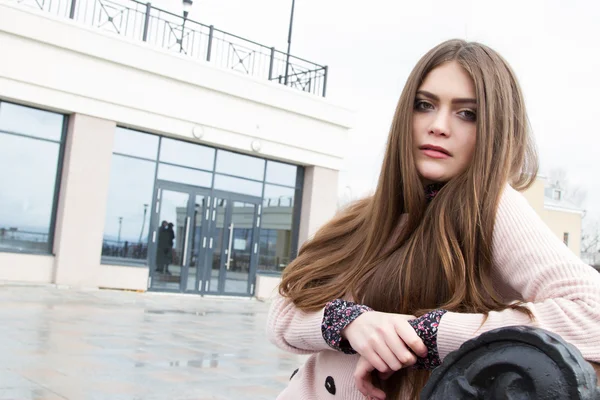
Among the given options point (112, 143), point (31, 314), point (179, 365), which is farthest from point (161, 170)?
point (179, 365)

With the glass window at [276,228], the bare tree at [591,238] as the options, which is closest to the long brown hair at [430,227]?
the glass window at [276,228]

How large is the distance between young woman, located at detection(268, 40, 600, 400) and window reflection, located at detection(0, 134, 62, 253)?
12.4 meters

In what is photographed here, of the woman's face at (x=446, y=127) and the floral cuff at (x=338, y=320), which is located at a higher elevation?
the woman's face at (x=446, y=127)

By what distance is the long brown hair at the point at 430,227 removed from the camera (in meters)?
1.30

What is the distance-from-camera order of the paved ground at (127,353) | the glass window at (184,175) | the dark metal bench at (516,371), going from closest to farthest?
the dark metal bench at (516,371) < the paved ground at (127,353) < the glass window at (184,175)

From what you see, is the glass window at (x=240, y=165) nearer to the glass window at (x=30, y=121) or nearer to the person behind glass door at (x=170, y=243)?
the person behind glass door at (x=170, y=243)

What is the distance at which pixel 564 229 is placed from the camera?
44156mm

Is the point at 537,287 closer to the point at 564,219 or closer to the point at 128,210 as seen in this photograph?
the point at 128,210

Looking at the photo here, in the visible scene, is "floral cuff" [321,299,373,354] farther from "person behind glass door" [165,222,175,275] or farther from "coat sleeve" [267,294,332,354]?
"person behind glass door" [165,222,175,275]

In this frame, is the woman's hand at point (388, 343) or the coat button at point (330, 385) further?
the coat button at point (330, 385)

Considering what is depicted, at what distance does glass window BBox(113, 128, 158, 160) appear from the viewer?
13.9 metres

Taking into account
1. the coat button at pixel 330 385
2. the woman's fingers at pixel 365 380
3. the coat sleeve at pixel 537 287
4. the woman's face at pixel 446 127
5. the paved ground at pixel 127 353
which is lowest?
the paved ground at pixel 127 353

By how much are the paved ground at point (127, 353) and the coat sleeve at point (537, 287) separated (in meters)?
3.90

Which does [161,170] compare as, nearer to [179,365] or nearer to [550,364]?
[179,365]
